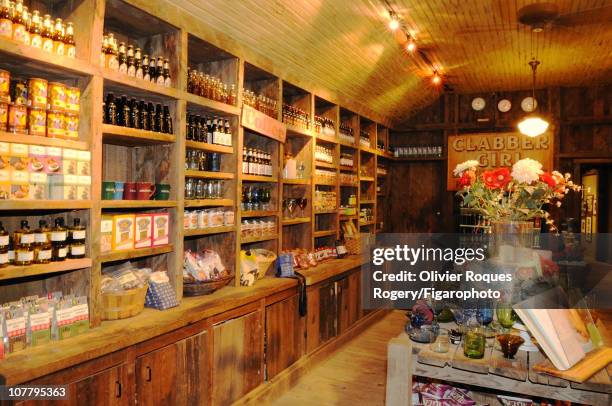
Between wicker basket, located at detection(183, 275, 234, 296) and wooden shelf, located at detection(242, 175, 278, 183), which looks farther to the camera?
wooden shelf, located at detection(242, 175, 278, 183)

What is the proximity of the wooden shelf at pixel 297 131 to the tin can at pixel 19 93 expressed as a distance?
2.38 m

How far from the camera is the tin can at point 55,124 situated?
231 cm

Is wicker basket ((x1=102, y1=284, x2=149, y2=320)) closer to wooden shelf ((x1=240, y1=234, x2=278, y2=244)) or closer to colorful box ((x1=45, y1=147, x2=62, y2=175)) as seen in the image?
colorful box ((x1=45, y1=147, x2=62, y2=175))

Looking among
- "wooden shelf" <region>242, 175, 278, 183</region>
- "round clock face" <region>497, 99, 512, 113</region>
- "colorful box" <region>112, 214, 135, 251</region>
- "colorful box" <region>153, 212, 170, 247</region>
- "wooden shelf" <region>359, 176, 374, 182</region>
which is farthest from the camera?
"round clock face" <region>497, 99, 512, 113</region>

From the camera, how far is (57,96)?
7.66 feet

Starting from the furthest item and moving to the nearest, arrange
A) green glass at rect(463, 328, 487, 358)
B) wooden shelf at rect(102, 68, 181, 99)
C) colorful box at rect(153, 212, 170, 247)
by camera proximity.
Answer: colorful box at rect(153, 212, 170, 247) < wooden shelf at rect(102, 68, 181, 99) < green glass at rect(463, 328, 487, 358)

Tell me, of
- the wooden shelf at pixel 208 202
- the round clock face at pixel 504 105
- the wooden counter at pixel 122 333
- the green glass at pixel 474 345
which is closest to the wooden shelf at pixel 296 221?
the wooden counter at pixel 122 333

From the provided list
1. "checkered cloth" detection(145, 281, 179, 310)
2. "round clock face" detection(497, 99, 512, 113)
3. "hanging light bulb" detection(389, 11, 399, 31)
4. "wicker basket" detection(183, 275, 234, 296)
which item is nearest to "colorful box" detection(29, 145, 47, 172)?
"checkered cloth" detection(145, 281, 179, 310)

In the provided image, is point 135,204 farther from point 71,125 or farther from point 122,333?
point 122,333

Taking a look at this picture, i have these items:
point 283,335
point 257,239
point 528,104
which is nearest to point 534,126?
point 528,104

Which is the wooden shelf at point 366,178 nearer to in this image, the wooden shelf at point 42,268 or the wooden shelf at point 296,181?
the wooden shelf at point 296,181

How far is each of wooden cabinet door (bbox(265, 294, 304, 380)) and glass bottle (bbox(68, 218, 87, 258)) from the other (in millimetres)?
1592

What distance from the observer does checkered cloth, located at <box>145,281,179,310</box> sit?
287cm

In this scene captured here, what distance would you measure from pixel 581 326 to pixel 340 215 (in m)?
3.50
